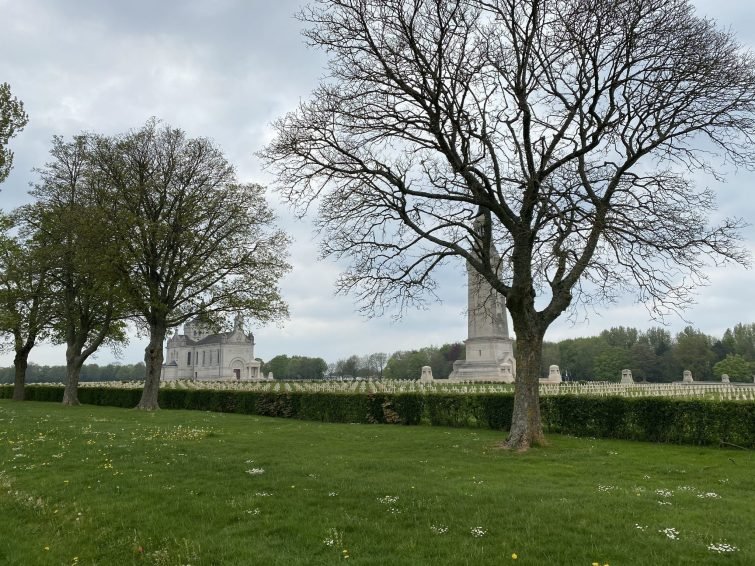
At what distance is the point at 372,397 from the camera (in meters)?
24.2

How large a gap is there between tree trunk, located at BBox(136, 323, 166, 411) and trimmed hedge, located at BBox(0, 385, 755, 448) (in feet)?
8.98

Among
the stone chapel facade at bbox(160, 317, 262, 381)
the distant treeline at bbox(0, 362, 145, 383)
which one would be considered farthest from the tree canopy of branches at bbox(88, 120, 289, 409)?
the distant treeline at bbox(0, 362, 145, 383)

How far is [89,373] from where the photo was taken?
554ft

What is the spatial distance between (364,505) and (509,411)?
13223 millimetres

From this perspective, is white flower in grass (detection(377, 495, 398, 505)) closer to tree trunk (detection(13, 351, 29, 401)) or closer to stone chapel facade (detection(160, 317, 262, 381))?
tree trunk (detection(13, 351, 29, 401))

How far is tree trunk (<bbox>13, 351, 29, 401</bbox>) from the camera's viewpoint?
130ft

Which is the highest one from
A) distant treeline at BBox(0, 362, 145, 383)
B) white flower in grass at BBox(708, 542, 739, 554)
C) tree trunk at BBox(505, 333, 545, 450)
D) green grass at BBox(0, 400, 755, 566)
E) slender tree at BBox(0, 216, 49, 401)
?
slender tree at BBox(0, 216, 49, 401)

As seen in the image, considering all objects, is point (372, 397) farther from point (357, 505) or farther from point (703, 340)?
point (703, 340)

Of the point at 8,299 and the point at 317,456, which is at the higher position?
the point at 8,299

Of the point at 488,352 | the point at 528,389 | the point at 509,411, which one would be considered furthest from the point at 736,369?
the point at 528,389

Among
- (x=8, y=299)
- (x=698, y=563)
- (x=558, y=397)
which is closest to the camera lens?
(x=698, y=563)

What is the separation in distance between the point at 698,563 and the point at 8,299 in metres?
39.2

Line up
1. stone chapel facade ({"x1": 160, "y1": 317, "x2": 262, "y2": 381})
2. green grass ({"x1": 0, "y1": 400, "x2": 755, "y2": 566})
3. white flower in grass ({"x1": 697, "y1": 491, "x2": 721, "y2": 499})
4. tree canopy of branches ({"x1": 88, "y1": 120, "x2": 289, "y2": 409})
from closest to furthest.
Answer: green grass ({"x1": 0, "y1": 400, "x2": 755, "y2": 566})
white flower in grass ({"x1": 697, "y1": 491, "x2": 721, "y2": 499})
tree canopy of branches ({"x1": 88, "y1": 120, "x2": 289, "y2": 409})
stone chapel facade ({"x1": 160, "y1": 317, "x2": 262, "y2": 381})

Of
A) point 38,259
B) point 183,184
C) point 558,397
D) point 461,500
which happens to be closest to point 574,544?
point 461,500
